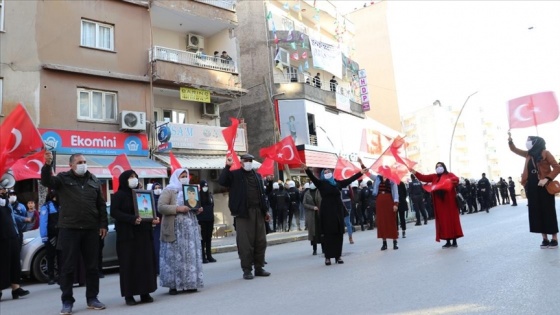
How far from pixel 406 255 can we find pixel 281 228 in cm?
1128

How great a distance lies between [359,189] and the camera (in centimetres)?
1978

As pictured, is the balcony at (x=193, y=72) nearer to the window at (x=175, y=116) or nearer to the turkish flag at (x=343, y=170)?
the window at (x=175, y=116)

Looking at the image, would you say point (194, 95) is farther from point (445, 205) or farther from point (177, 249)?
point (177, 249)

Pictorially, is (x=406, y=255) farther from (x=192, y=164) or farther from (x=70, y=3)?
(x=70, y=3)

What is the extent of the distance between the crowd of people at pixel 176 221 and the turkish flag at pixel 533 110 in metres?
1.41

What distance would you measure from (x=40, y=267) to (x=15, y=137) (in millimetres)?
5287

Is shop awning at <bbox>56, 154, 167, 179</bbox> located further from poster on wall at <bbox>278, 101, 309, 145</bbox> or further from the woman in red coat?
the woman in red coat

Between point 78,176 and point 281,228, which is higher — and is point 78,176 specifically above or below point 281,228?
above

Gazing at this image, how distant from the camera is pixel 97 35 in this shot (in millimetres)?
19109

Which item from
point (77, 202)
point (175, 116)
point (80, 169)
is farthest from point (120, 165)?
point (175, 116)

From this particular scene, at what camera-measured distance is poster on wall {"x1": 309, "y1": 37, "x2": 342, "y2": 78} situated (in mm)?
30422

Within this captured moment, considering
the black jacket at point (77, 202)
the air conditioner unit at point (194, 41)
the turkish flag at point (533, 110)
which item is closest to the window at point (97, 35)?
the air conditioner unit at point (194, 41)

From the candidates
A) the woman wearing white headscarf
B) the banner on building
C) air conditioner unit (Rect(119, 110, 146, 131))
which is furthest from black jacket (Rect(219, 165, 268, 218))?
the banner on building

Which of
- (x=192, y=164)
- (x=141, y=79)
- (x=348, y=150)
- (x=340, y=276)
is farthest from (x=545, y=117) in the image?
(x=348, y=150)
